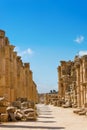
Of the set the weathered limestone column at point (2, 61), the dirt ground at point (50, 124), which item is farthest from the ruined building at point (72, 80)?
the dirt ground at point (50, 124)

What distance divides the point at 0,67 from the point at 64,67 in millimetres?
41038

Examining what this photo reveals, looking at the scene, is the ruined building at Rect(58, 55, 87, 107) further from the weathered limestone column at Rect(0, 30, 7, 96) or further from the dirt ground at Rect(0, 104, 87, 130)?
the dirt ground at Rect(0, 104, 87, 130)

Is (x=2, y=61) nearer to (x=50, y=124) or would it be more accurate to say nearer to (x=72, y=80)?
(x=50, y=124)

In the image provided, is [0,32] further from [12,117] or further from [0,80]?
[12,117]

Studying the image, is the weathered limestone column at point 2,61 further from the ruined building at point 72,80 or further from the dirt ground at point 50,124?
the ruined building at point 72,80

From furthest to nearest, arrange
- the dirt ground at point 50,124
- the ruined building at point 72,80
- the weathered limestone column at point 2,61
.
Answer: the ruined building at point 72,80
the weathered limestone column at point 2,61
the dirt ground at point 50,124

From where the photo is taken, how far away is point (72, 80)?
2178 inches

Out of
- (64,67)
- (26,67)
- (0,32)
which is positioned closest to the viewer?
(0,32)

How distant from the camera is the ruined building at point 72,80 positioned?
124 feet

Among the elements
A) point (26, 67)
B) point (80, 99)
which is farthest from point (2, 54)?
point (26, 67)

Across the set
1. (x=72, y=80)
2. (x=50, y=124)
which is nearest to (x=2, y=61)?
(x=50, y=124)

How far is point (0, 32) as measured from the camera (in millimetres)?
20906

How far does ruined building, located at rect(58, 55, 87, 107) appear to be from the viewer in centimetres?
3791

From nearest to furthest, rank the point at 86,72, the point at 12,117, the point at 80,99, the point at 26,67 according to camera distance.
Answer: the point at 12,117 < the point at 86,72 < the point at 80,99 < the point at 26,67
